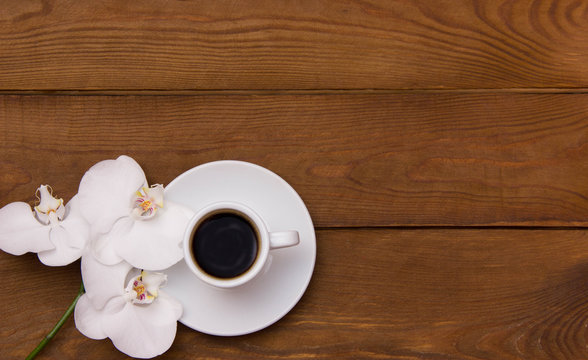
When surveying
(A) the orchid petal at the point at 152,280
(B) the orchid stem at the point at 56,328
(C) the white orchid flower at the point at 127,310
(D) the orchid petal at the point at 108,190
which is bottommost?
(B) the orchid stem at the point at 56,328

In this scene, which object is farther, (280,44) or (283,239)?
(280,44)

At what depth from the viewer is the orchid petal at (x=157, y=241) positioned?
0.64 m

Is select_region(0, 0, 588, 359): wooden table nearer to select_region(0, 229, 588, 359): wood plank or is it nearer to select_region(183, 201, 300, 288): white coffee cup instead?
select_region(0, 229, 588, 359): wood plank

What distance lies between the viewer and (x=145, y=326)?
0.66 meters

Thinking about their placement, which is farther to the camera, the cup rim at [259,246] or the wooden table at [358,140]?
the wooden table at [358,140]

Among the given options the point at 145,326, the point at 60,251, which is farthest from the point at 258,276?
the point at 60,251

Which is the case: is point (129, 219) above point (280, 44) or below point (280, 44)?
below

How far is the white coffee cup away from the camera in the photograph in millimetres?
605

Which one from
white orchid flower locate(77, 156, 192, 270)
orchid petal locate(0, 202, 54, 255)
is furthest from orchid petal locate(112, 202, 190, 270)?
orchid petal locate(0, 202, 54, 255)

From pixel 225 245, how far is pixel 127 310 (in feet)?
0.51

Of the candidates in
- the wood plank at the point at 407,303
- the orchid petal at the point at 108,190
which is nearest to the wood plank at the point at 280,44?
the orchid petal at the point at 108,190

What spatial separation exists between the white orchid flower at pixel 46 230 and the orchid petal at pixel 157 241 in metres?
0.06

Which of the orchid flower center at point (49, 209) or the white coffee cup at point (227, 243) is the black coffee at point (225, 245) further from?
the orchid flower center at point (49, 209)

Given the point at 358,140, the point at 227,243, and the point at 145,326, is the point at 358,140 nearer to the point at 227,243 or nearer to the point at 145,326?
the point at 227,243
